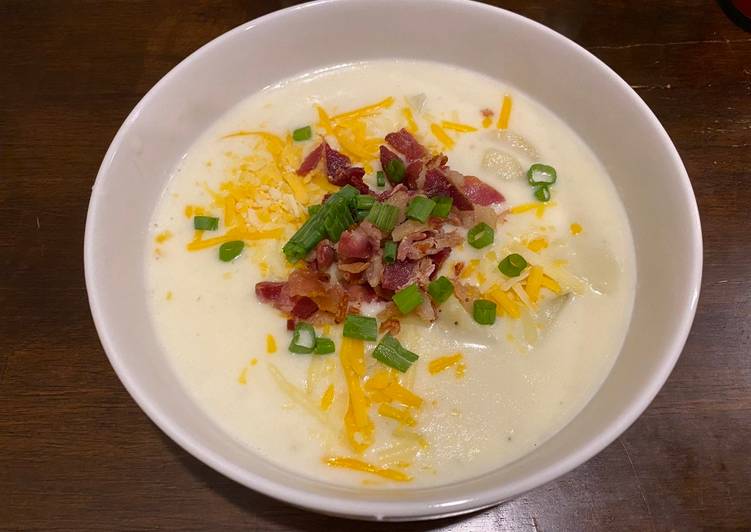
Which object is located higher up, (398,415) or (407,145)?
(407,145)

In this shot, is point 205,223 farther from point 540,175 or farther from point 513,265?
point 540,175

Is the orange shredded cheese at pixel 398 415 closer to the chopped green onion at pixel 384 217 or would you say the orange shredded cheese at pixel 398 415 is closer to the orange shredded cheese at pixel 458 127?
the chopped green onion at pixel 384 217

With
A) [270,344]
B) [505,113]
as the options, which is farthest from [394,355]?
[505,113]

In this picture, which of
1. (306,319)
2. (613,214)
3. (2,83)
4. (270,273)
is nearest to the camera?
(306,319)

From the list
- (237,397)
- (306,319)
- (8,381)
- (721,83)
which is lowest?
(8,381)

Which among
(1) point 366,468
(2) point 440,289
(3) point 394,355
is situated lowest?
(1) point 366,468

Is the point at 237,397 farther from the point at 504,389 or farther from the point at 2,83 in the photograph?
the point at 2,83

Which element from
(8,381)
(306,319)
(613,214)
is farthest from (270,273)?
(613,214)

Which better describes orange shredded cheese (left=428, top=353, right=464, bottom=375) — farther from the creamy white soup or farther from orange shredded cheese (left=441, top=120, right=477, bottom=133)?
orange shredded cheese (left=441, top=120, right=477, bottom=133)
